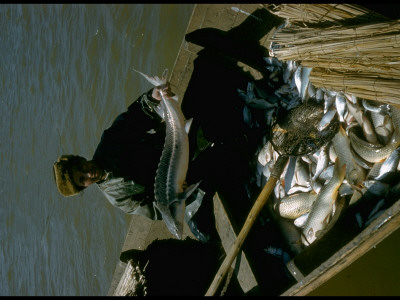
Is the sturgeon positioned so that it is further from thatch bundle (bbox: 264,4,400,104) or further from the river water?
the river water

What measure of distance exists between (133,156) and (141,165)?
0.59ft

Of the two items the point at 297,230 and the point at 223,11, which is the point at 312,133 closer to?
the point at 297,230

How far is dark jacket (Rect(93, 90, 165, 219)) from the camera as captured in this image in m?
5.31

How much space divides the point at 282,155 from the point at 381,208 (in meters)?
1.49

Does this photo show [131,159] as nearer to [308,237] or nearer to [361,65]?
[308,237]

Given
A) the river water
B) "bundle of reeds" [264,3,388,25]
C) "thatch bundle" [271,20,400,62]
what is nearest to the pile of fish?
"thatch bundle" [271,20,400,62]

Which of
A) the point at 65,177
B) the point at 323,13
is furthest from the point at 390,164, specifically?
the point at 65,177

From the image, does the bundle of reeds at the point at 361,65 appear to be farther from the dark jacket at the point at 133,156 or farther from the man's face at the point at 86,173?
the man's face at the point at 86,173

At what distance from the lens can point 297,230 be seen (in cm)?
518

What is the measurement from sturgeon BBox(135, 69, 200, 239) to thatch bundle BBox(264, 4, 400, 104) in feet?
5.11

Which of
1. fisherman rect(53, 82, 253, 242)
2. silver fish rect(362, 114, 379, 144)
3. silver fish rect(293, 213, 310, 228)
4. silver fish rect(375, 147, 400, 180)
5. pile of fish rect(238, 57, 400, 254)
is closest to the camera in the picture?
silver fish rect(375, 147, 400, 180)

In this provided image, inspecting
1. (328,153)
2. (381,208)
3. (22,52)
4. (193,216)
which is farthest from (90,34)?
(381,208)

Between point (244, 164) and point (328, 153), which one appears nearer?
point (328, 153)

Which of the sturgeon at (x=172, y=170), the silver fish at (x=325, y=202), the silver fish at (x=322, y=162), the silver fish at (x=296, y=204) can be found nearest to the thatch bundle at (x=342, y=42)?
the silver fish at (x=322, y=162)
